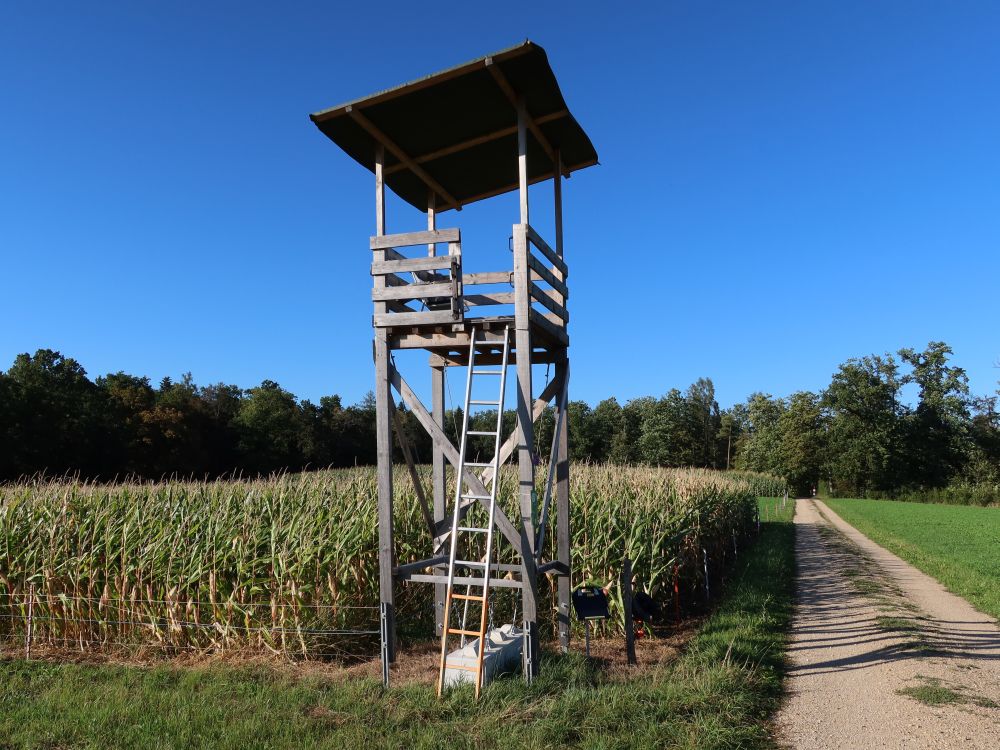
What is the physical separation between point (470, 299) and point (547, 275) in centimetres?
104

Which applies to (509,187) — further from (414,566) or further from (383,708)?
(383,708)

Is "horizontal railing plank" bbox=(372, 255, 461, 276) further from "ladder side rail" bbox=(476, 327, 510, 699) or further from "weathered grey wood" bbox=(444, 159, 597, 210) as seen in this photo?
"weathered grey wood" bbox=(444, 159, 597, 210)

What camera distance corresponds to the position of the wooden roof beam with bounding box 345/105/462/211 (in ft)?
26.8

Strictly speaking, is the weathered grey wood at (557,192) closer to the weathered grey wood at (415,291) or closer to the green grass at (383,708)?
the weathered grey wood at (415,291)

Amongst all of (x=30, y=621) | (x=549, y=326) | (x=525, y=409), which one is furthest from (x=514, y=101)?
(x=30, y=621)

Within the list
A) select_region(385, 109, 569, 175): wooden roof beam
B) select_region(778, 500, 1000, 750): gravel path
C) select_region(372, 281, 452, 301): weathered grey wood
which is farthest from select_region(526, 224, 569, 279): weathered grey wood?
select_region(778, 500, 1000, 750): gravel path

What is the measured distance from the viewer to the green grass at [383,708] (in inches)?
223

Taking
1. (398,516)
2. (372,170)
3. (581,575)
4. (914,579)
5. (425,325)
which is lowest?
(914,579)

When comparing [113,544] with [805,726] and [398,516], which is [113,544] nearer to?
[398,516]

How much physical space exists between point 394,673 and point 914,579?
12936mm

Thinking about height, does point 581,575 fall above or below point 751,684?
above

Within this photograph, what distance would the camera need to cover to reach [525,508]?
7793mm

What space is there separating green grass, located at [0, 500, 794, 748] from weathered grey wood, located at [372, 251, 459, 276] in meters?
4.52

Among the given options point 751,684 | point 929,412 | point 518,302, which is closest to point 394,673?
point 751,684
